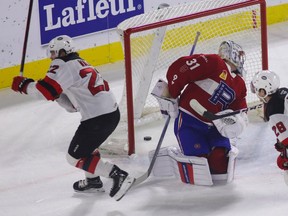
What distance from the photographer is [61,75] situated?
4727mm

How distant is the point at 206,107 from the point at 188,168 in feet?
1.04

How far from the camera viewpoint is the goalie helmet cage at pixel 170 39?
5332mm

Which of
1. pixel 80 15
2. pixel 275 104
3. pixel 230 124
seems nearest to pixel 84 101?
pixel 230 124

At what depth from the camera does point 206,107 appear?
4.92 meters

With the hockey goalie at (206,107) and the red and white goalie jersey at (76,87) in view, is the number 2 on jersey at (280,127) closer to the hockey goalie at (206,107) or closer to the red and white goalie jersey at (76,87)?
the hockey goalie at (206,107)

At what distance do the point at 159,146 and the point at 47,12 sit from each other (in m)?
1.74

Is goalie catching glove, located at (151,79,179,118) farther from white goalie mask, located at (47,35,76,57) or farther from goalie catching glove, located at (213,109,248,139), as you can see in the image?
white goalie mask, located at (47,35,76,57)

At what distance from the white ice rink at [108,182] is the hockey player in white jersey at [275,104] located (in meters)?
0.35

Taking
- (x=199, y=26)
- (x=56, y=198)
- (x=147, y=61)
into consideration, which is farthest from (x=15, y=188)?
(x=199, y=26)

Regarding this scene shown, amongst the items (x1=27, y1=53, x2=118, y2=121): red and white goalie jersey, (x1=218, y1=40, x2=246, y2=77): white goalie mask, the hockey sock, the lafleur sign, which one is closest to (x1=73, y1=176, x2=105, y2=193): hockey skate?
(x1=27, y1=53, x2=118, y2=121): red and white goalie jersey

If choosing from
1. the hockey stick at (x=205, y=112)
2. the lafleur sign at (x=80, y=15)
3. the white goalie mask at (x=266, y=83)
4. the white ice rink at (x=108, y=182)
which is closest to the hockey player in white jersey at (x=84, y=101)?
the white ice rink at (x=108, y=182)

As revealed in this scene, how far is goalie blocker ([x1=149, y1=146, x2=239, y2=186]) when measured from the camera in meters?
4.88

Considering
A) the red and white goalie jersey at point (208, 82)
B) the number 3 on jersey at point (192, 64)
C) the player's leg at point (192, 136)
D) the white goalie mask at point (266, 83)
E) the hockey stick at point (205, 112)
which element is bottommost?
the player's leg at point (192, 136)

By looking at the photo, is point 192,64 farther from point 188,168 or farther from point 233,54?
point 188,168
